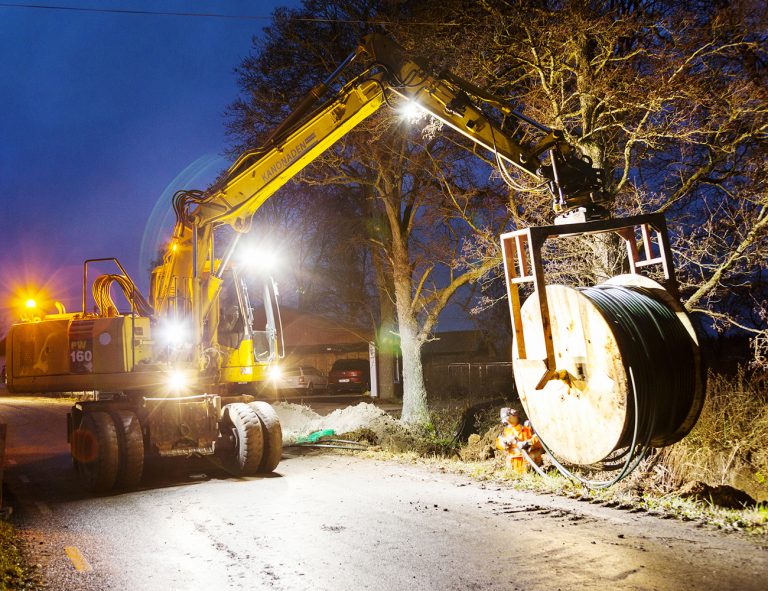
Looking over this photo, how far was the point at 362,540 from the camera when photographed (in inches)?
270

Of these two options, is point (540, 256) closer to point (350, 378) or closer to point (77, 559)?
point (77, 559)

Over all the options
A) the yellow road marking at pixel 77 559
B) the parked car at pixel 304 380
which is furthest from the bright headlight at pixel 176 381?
the parked car at pixel 304 380

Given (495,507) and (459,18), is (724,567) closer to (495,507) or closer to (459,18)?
(495,507)

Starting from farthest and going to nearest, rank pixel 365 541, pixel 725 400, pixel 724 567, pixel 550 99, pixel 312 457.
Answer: pixel 312 457, pixel 550 99, pixel 725 400, pixel 365 541, pixel 724 567

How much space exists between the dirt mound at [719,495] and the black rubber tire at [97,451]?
8050 mm

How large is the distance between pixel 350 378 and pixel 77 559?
26.2m

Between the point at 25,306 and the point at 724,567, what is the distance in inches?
455

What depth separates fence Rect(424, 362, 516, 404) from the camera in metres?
23.2

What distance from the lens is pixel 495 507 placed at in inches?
319

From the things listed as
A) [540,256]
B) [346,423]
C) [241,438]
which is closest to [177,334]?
[241,438]

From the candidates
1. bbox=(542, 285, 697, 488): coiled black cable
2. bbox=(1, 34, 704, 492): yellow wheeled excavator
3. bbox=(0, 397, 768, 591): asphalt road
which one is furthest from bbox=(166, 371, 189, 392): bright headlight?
bbox=(542, 285, 697, 488): coiled black cable

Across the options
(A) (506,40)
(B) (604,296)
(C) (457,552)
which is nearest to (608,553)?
(C) (457,552)

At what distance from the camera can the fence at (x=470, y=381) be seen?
23219mm

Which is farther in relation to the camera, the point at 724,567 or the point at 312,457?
the point at 312,457
